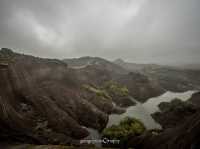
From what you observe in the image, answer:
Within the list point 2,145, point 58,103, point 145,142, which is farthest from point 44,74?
point 145,142

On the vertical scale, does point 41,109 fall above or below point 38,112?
above

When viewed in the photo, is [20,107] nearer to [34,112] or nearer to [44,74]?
[34,112]

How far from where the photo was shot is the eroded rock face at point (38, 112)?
2264 cm

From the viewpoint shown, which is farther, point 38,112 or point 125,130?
point 38,112

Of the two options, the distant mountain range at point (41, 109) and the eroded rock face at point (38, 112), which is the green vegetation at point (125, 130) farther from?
the eroded rock face at point (38, 112)

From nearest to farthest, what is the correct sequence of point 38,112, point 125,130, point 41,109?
point 125,130 < point 38,112 < point 41,109

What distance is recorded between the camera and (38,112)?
32625mm

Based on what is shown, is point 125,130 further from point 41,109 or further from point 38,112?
point 38,112

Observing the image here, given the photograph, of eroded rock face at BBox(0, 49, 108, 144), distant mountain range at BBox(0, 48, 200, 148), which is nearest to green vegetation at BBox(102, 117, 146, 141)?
distant mountain range at BBox(0, 48, 200, 148)

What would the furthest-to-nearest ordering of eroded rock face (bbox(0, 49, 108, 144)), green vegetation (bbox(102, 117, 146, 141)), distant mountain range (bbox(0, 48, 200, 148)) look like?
green vegetation (bbox(102, 117, 146, 141)) < distant mountain range (bbox(0, 48, 200, 148)) < eroded rock face (bbox(0, 49, 108, 144))

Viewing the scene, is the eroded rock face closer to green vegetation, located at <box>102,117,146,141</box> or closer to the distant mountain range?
the distant mountain range

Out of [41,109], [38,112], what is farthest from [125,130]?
[38,112]

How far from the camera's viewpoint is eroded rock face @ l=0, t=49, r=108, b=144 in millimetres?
22641

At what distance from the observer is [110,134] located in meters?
31.4
